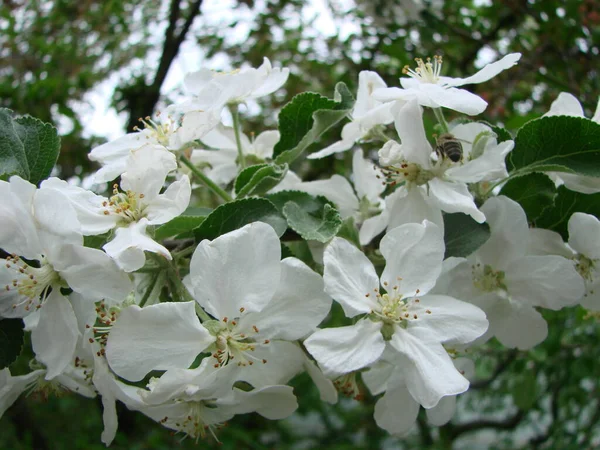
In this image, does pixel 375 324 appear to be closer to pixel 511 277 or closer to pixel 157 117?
pixel 511 277

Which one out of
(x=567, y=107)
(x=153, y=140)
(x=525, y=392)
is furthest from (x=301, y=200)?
(x=525, y=392)

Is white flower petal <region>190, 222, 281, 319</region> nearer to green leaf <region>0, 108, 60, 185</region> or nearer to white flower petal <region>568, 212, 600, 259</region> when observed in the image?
green leaf <region>0, 108, 60, 185</region>

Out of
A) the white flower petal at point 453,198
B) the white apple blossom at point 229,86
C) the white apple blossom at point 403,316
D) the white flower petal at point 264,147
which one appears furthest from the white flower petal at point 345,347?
the white flower petal at point 264,147

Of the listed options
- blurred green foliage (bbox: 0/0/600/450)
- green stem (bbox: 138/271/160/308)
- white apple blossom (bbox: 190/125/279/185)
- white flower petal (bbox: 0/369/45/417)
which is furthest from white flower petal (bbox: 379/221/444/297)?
blurred green foliage (bbox: 0/0/600/450)

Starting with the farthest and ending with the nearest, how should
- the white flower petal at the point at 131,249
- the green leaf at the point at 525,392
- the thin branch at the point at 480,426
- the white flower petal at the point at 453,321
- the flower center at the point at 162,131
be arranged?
1. the thin branch at the point at 480,426
2. the green leaf at the point at 525,392
3. the flower center at the point at 162,131
4. the white flower petal at the point at 453,321
5. the white flower petal at the point at 131,249

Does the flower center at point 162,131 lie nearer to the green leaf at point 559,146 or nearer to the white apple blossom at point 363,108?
the white apple blossom at point 363,108

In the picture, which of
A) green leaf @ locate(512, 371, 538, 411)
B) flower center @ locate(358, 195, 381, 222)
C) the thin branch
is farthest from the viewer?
the thin branch
